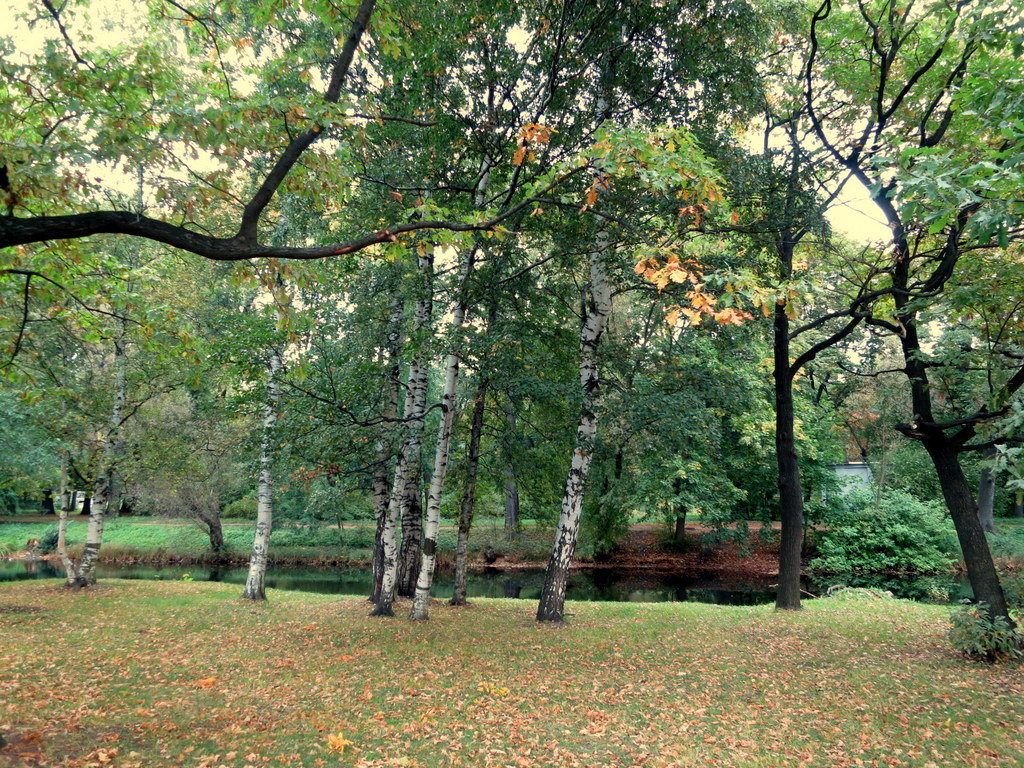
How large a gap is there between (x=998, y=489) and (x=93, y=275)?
43.6 meters

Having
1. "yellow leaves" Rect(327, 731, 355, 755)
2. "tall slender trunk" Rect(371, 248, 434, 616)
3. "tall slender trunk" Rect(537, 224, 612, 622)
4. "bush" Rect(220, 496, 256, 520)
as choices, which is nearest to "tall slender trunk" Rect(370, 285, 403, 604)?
"tall slender trunk" Rect(371, 248, 434, 616)

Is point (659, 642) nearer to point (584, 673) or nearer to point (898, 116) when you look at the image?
point (584, 673)

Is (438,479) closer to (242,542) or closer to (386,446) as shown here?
(386,446)

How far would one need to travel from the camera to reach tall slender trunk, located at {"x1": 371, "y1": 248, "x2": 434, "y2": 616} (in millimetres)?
10484

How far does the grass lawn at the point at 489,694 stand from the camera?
4844mm

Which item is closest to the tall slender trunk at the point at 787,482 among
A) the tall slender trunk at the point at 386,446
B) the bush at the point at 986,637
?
the bush at the point at 986,637

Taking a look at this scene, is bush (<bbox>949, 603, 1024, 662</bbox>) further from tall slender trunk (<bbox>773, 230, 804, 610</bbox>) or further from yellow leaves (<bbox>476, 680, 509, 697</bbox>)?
yellow leaves (<bbox>476, 680, 509, 697</bbox>)

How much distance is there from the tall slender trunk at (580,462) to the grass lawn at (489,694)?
1.99ft

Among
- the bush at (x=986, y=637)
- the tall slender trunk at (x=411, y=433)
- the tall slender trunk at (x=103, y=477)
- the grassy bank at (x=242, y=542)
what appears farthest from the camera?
the grassy bank at (x=242, y=542)

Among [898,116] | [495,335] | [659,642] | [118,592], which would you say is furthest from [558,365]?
[118,592]

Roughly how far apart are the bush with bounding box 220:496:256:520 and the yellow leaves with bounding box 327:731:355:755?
29755 millimetres

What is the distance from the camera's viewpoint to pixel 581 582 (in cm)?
2302

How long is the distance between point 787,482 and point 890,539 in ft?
54.8

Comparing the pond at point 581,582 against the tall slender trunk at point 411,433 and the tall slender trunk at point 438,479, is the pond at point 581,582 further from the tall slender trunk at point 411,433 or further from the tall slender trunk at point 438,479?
the tall slender trunk at point 438,479
